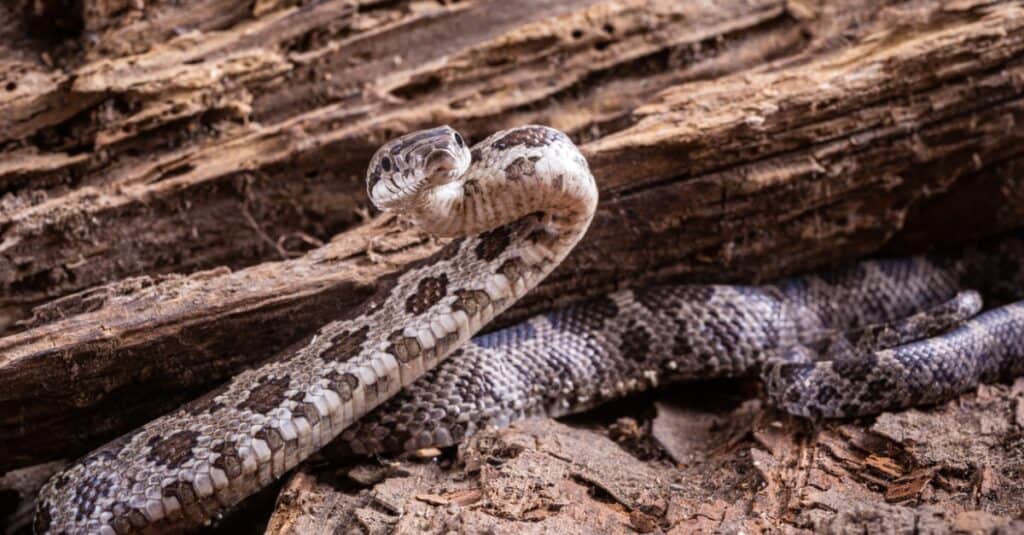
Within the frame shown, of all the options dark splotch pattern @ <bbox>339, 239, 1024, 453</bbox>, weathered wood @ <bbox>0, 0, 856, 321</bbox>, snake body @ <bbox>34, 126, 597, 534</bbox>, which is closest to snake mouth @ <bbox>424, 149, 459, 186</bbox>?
snake body @ <bbox>34, 126, 597, 534</bbox>

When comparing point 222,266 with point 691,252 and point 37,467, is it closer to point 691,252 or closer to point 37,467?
point 37,467

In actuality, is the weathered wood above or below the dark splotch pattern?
above

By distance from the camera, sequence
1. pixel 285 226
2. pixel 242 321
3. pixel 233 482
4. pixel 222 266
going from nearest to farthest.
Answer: pixel 233 482
pixel 242 321
pixel 222 266
pixel 285 226

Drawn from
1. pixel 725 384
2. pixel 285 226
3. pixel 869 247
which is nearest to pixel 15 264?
pixel 285 226

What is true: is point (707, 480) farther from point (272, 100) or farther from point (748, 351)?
point (272, 100)

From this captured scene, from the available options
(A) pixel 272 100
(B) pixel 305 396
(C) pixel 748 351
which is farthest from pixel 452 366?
(A) pixel 272 100

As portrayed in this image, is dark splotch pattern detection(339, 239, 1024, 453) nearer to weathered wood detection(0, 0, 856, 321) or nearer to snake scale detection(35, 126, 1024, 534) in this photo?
snake scale detection(35, 126, 1024, 534)
